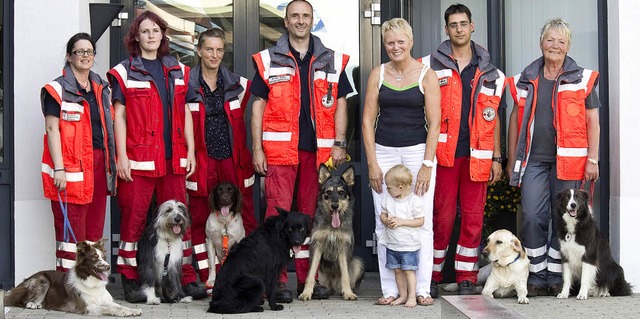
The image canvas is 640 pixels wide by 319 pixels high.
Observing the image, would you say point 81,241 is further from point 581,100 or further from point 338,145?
point 581,100

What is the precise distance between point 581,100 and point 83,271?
158 inches

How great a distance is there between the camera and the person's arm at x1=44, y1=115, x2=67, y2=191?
25.2ft

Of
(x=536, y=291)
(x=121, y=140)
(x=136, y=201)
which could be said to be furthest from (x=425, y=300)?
(x=121, y=140)

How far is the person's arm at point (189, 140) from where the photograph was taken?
8211 millimetres

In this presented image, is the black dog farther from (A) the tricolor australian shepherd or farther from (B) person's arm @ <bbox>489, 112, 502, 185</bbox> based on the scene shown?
(A) the tricolor australian shepherd

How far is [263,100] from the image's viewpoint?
8328 mm

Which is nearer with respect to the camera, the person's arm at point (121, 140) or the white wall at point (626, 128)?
the person's arm at point (121, 140)

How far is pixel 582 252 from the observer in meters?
8.05

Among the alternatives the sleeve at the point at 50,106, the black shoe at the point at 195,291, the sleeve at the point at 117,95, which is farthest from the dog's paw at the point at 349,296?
the sleeve at the point at 50,106

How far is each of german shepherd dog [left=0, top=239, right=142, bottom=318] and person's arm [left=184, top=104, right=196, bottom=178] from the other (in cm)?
107

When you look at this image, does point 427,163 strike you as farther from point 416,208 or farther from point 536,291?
point 536,291

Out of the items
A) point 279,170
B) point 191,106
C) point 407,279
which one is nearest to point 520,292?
point 407,279

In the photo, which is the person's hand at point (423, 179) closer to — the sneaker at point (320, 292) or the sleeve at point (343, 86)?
the sleeve at point (343, 86)

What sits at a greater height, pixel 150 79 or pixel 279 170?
pixel 150 79
